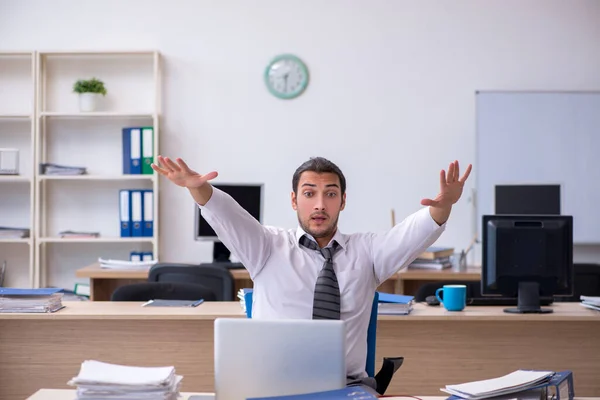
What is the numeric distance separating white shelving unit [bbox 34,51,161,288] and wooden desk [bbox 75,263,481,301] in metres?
0.63

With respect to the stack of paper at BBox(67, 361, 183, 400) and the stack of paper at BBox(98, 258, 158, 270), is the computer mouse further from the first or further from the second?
the stack of paper at BBox(98, 258, 158, 270)

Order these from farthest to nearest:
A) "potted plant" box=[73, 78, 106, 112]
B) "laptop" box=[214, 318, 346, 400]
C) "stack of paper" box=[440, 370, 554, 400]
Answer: "potted plant" box=[73, 78, 106, 112]
"stack of paper" box=[440, 370, 554, 400]
"laptop" box=[214, 318, 346, 400]

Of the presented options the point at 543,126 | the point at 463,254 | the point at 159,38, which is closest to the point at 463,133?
the point at 543,126

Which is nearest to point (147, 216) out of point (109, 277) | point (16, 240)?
point (109, 277)

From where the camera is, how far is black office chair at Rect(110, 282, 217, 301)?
3.69 metres

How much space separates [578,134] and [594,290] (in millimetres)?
1549

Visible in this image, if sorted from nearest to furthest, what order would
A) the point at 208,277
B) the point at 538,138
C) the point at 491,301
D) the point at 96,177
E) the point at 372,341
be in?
the point at 372,341
the point at 491,301
the point at 208,277
the point at 96,177
the point at 538,138

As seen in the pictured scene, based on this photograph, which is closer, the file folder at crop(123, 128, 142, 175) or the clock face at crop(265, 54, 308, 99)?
the file folder at crop(123, 128, 142, 175)

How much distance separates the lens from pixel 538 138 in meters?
5.71

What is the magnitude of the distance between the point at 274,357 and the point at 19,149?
4590mm

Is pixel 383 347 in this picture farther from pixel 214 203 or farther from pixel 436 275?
pixel 436 275

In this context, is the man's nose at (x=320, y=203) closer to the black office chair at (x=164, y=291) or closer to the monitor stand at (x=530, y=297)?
the monitor stand at (x=530, y=297)

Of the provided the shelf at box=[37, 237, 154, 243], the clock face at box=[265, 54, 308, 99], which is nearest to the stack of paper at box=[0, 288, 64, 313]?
the shelf at box=[37, 237, 154, 243]

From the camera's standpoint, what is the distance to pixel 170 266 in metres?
4.31
